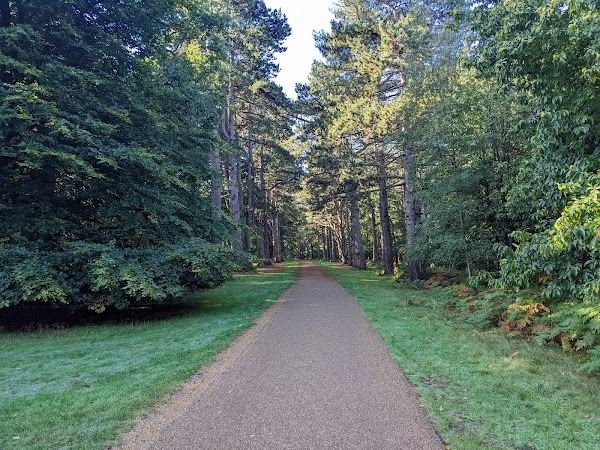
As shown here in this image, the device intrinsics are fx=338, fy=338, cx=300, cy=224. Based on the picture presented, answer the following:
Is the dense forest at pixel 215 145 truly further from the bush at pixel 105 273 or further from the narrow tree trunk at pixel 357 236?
the narrow tree trunk at pixel 357 236

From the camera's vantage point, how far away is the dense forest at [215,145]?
5621 mm

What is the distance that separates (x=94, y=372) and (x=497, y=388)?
5.61 m

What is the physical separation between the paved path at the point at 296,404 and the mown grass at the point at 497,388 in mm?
308

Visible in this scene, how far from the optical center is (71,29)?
8789 millimetres

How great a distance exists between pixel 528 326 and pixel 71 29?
12968 mm

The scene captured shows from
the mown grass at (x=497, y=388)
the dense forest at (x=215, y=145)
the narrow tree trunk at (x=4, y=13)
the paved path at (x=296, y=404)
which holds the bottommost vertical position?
the mown grass at (x=497, y=388)

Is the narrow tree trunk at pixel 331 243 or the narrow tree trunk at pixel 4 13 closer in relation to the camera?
the narrow tree trunk at pixel 4 13

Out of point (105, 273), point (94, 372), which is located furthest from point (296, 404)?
point (105, 273)

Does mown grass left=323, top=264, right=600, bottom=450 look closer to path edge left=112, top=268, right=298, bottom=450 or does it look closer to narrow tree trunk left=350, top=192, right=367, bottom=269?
path edge left=112, top=268, right=298, bottom=450

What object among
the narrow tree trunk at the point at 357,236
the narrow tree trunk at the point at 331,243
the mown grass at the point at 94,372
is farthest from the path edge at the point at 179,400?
the narrow tree trunk at the point at 331,243

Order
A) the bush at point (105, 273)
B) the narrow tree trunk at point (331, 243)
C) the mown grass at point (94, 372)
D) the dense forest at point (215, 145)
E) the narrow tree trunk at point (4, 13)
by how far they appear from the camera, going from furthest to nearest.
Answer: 1. the narrow tree trunk at point (331, 243)
2. the narrow tree trunk at point (4, 13)
3. the bush at point (105, 273)
4. the dense forest at point (215, 145)
5. the mown grass at point (94, 372)

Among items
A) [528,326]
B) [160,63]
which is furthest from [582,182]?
[160,63]

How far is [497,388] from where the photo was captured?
4.26 meters

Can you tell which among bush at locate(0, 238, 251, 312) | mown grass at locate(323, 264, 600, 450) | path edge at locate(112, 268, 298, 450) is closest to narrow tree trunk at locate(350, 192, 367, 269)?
bush at locate(0, 238, 251, 312)
